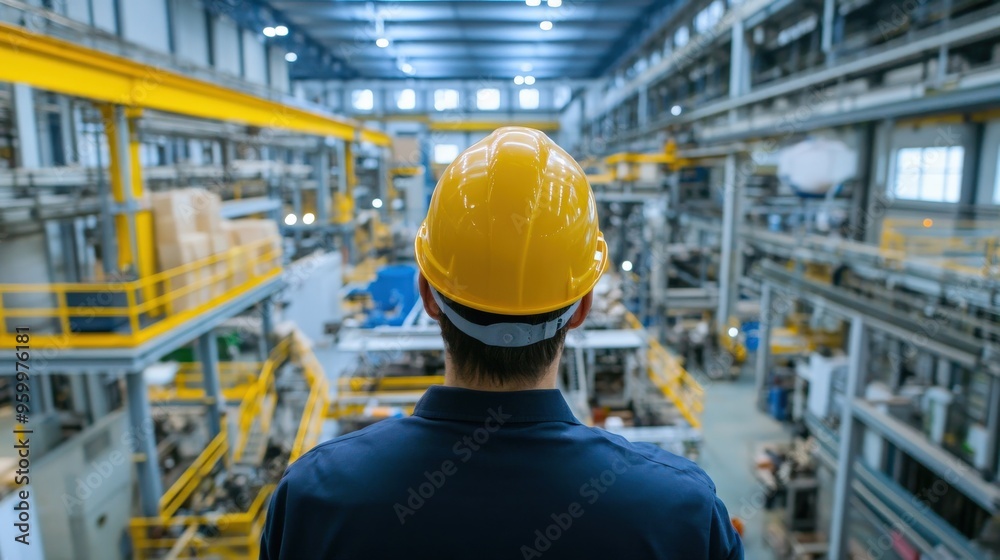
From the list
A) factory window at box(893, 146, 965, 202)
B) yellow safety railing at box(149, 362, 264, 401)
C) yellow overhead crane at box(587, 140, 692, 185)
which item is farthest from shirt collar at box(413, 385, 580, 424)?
yellow overhead crane at box(587, 140, 692, 185)

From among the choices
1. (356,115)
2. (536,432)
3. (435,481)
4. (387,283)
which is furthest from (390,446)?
(356,115)

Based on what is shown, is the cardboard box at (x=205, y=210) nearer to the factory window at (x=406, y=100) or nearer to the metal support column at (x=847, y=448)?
the metal support column at (x=847, y=448)

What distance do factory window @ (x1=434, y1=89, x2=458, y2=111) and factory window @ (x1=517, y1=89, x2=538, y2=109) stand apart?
3176 millimetres

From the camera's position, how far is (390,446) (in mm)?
1056

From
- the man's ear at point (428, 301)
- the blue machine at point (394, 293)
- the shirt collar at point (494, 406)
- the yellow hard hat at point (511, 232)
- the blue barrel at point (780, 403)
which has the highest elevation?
the yellow hard hat at point (511, 232)

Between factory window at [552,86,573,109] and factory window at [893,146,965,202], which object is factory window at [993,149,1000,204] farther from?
factory window at [552,86,573,109]

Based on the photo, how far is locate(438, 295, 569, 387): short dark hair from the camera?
1129mm

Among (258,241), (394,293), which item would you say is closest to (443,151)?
(394,293)

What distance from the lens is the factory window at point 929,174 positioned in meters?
8.01

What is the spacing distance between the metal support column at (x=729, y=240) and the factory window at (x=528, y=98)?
1749 cm

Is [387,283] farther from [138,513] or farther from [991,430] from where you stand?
[991,430]

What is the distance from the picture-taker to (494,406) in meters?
1.07

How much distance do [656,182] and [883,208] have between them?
536 centimetres

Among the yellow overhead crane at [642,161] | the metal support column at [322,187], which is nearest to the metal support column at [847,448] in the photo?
the yellow overhead crane at [642,161]
